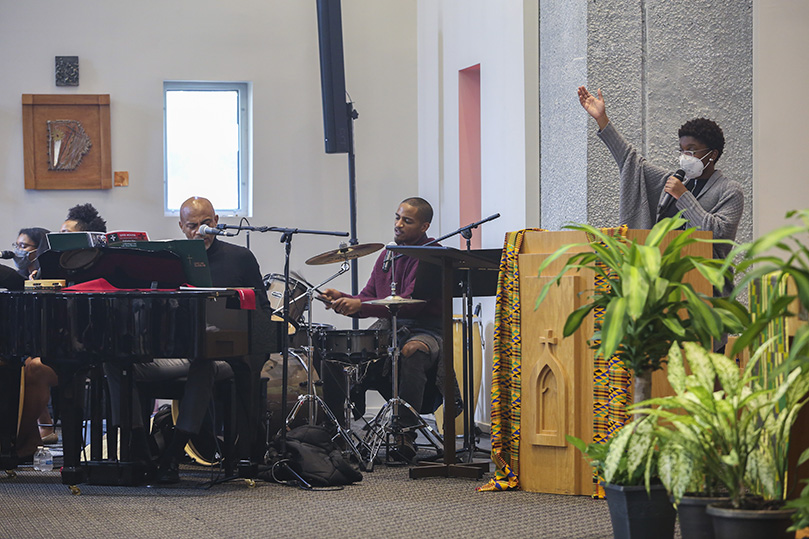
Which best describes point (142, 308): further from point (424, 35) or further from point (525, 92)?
point (424, 35)

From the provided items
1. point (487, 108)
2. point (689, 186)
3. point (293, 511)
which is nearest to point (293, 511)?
point (293, 511)

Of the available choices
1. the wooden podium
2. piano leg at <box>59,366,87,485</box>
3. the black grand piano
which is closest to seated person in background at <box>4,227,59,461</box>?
the black grand piano

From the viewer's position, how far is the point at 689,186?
436cm

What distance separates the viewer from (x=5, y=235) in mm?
7117

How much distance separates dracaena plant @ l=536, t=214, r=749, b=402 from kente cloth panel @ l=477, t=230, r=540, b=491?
4.62 feet

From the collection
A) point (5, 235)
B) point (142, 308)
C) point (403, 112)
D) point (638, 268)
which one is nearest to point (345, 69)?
point (403, 112)

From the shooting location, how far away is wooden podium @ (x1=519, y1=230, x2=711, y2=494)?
4.05m

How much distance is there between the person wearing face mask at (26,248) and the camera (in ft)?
21.3

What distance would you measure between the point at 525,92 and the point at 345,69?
2109 mm

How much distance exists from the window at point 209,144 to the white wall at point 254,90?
0.38ft

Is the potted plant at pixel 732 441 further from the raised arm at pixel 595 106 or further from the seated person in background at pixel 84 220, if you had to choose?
the seated person in background at pixel 84 220

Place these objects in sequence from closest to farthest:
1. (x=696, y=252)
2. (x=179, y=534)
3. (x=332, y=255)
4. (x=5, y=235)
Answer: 1. (x=179, y=534)
2. (x=696, y=252)
3. (x=332, y=255)
4. (x=5, y=235)

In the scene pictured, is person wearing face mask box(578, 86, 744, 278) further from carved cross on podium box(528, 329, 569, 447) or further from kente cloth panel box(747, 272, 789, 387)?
kente cloth panel box(747, 272, 789, 387)

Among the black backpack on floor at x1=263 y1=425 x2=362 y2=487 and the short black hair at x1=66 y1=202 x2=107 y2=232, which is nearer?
the black backpack on floor at x1=263 y1=425 x2=362 y2=487
